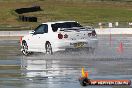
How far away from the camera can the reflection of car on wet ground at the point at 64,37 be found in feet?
77.5

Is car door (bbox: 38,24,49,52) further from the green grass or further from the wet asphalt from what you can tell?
the green grass

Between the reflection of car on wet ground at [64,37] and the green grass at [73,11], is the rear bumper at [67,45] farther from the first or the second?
the green grass at [73,11]

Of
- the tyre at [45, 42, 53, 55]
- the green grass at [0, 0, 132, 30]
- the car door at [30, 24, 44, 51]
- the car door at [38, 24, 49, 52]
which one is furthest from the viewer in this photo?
the green grass at [0, 0, 132, 30]

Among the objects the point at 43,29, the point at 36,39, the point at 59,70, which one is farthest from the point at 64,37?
the point at 59,70

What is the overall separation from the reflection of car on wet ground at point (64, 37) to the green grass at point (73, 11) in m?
41.0

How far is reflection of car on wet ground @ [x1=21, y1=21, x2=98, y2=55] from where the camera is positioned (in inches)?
930

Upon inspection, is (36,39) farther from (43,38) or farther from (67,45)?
(67,45)

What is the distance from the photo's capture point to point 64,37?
23625mm

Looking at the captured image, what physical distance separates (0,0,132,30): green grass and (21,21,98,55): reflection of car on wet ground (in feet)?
135

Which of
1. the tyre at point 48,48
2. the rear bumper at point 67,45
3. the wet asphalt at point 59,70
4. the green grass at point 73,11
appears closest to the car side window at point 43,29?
the tyre at point 48,48

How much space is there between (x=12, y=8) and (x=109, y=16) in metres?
15.3

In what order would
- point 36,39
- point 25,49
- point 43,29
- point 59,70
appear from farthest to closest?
point 25,49 → point 36,39 → point 43,29 → point 59,70

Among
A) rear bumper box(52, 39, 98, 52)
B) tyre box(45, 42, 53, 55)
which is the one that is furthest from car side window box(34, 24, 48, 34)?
rear bumper box(52, 39, 98, 52)

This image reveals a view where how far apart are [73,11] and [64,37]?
62876 millimetres
